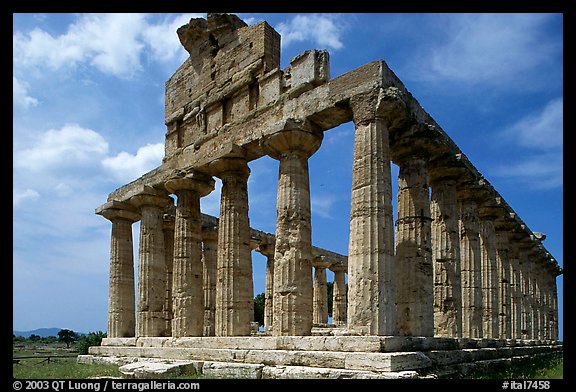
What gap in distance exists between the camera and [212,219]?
2970cm

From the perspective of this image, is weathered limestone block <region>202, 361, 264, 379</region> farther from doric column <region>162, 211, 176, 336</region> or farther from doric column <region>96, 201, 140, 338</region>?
doric column <region>162, 211, 176, 336</region>

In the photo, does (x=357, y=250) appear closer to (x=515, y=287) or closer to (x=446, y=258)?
(x=446, y=258)

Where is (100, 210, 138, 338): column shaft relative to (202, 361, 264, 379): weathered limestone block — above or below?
above

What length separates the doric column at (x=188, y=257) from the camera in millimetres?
21391

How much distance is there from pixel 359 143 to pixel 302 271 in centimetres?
435

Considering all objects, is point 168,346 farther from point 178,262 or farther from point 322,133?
point 322,133

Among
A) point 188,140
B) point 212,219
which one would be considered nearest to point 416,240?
point 188,140

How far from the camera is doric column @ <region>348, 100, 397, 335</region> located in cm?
1455

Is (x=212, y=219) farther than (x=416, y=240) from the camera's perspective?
Yes

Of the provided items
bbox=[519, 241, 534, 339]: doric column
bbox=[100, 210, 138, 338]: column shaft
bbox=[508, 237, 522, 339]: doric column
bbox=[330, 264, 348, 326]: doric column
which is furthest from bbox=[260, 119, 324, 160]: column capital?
bbox=[330, 264, 348, 326]: doric column

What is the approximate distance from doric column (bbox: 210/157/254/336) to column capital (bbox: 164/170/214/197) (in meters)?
1.22

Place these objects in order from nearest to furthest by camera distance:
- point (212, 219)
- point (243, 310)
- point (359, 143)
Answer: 1. point (359, 143)
2. point (243, 310)
3. point (212, 219)

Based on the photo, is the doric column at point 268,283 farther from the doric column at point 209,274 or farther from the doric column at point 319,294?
the doric column at point 319,294

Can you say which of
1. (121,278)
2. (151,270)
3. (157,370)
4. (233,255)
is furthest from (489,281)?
(121,278)
